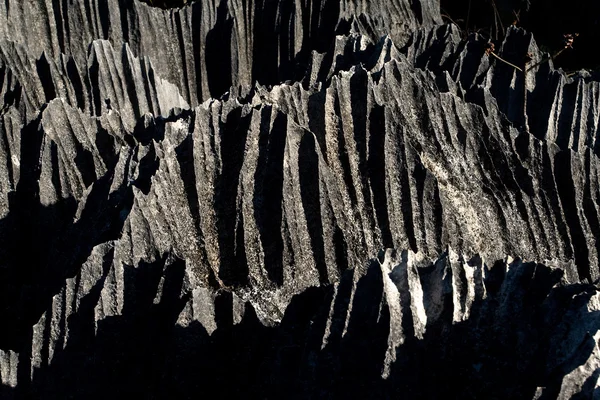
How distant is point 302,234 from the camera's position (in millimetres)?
2947

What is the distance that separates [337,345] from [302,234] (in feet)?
2.51

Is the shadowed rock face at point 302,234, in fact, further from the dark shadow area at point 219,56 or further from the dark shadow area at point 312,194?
the dark shadow area at point 219,56

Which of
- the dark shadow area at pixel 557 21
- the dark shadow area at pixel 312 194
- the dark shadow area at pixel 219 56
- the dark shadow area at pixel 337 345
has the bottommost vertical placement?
the dark shadow area at pixel 337 345

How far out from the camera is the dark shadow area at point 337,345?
218cm

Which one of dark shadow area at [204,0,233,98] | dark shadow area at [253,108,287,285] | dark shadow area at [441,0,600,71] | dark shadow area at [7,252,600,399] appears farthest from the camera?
dark shadow area at [441,0,600,71]

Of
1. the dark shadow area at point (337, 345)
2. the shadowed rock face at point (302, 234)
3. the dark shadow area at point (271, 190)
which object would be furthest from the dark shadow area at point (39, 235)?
the dark shadow area at point (271, 190)

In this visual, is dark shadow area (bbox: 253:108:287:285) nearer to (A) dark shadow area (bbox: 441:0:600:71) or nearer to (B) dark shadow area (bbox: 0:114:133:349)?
(B) dark shadow area (bbox: 0:114:133:349)

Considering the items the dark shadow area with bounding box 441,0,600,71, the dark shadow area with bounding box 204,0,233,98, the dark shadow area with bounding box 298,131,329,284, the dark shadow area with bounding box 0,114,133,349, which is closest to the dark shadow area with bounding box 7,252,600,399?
the dark shadow area with bounding box 0,114,133,349

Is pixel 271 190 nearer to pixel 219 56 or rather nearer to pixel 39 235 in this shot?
pixel 39 235

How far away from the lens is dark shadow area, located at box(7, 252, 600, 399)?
7.14 ft

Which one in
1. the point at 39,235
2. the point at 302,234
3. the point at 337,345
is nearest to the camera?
the point at 337,345

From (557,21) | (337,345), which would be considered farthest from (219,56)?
(557,21)

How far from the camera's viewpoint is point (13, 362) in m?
2.60

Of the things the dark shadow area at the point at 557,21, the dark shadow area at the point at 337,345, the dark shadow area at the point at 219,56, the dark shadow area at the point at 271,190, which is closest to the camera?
the dark shadow area at the point at 337,345
